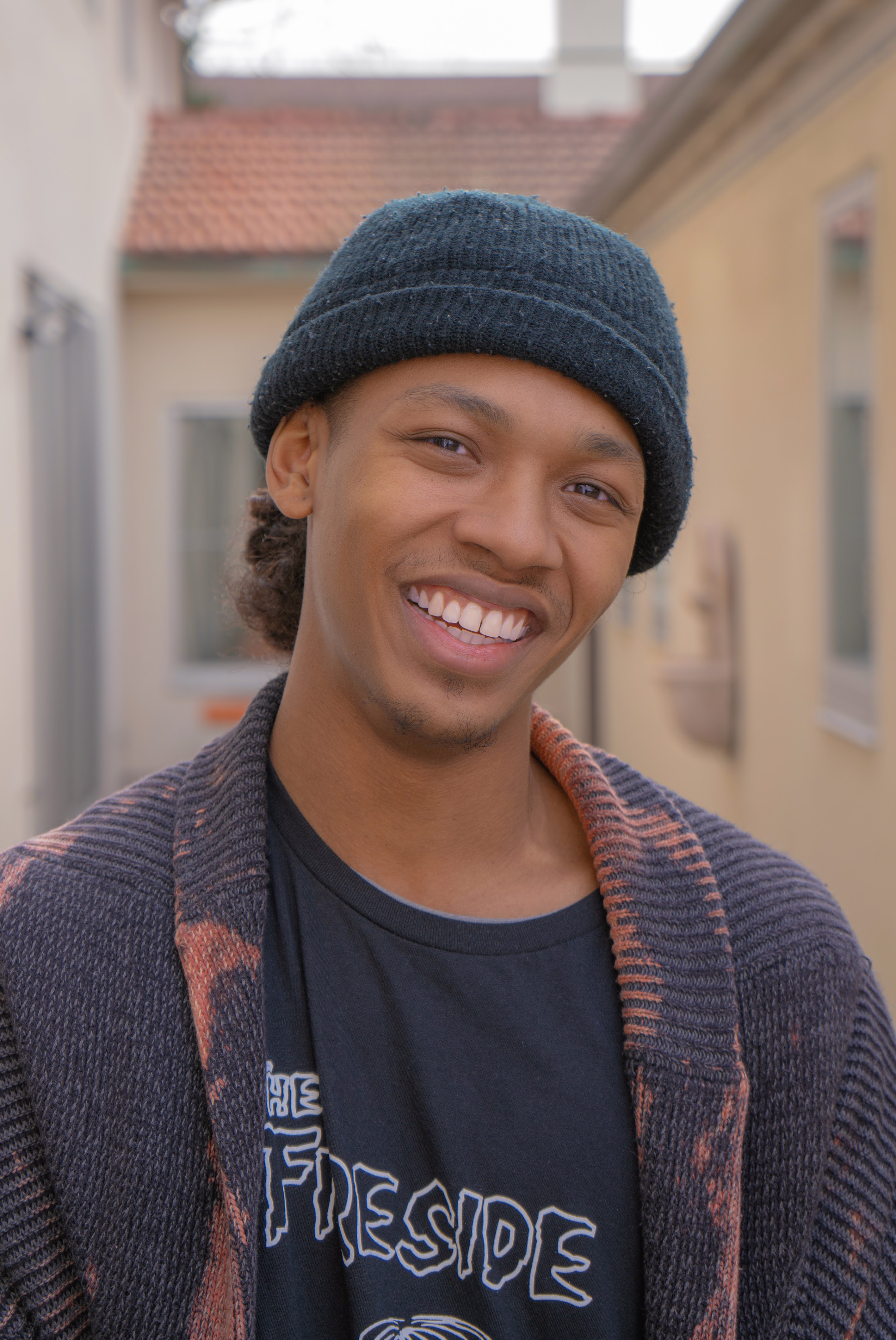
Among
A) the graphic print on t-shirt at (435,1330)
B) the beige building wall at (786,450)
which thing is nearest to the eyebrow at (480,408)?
the graphic print on t-shirt at (435,1330)

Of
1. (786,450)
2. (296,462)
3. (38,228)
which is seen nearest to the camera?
(296,462)

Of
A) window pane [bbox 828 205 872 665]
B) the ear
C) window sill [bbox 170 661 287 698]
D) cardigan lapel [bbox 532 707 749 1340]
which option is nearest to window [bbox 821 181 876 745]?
window pane [bbox 828 205 872 665]

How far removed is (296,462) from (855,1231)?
1106 mm

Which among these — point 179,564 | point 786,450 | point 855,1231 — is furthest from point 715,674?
point 179,564

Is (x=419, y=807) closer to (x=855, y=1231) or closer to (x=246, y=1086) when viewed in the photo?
(x=246, y=1086)

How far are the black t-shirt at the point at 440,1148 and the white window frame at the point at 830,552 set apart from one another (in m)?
3.47

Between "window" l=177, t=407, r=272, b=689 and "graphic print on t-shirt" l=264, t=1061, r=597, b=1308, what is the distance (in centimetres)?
979

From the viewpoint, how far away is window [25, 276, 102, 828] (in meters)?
7.77

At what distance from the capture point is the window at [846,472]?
5.14 m

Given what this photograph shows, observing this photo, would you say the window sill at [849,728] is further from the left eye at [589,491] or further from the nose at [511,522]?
the nose at [511,522]

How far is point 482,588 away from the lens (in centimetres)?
152

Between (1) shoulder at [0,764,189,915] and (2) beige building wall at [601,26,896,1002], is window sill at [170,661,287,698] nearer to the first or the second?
(2) beige building wall at [601,26,896,1002]

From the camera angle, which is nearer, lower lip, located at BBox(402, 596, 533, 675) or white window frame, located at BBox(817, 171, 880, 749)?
lower lip, located at BBox(402, 596, 533, 675)

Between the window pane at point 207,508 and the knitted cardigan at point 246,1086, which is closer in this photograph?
the knitted cardigan at point 246,1086
